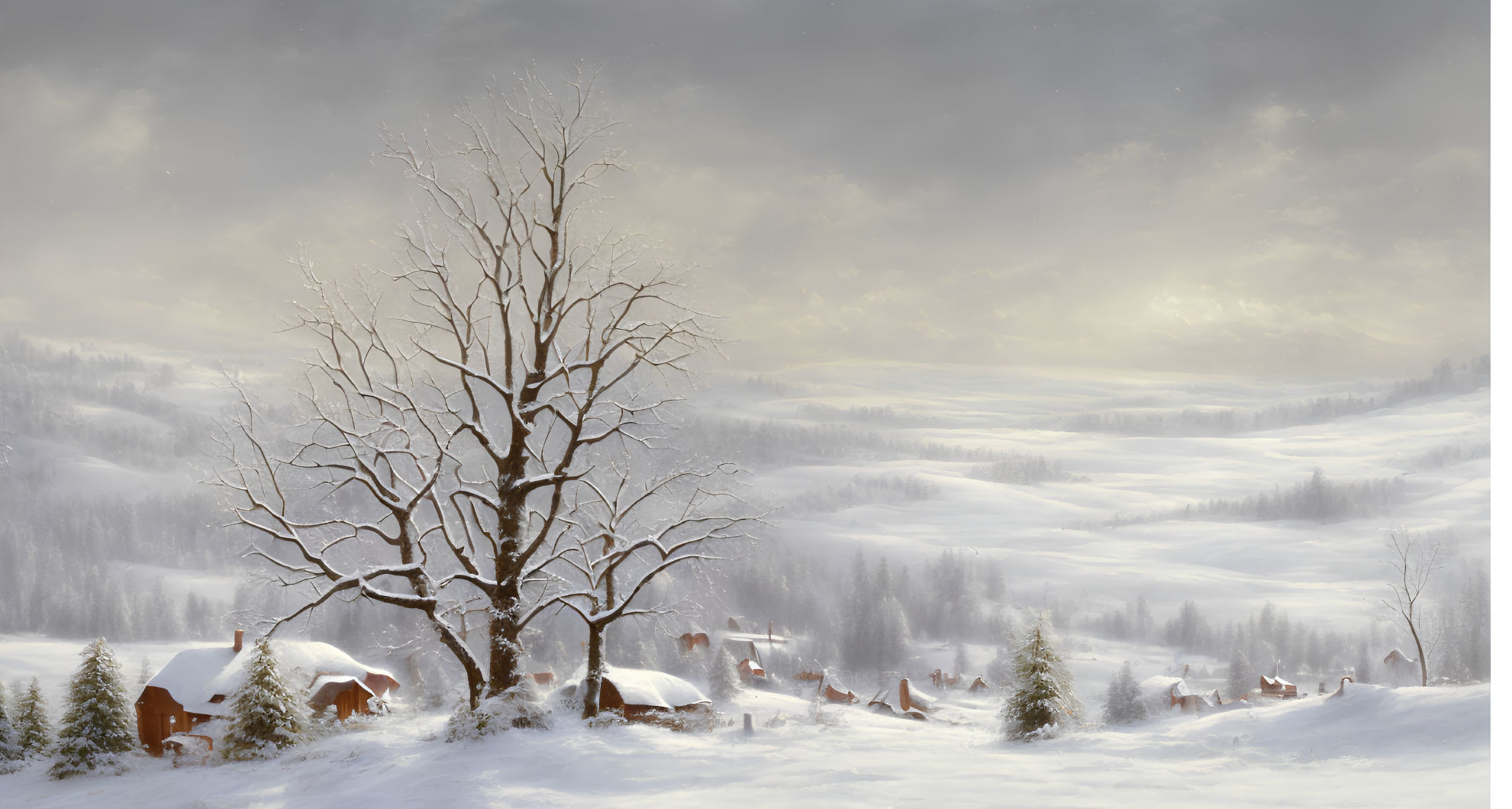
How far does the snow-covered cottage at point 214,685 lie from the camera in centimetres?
1179

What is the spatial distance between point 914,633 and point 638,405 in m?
30.1

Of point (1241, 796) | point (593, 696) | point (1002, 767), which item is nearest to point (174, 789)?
point (593, 696)

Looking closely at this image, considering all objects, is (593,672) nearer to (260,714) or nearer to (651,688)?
(651,688)

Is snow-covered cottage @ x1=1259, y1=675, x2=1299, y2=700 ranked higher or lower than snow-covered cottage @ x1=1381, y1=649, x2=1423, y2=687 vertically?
lower

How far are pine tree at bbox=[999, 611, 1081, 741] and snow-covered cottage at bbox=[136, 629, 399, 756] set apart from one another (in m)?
9.88

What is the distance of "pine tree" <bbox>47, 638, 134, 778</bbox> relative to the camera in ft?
29.2

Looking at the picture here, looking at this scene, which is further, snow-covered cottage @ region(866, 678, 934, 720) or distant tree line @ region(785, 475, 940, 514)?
distant tree line @ region(785, 475, 940, 514)

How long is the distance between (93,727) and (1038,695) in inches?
448

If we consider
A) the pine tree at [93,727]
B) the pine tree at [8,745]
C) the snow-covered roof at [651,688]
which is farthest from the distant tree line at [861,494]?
the pine tree at [8,745]

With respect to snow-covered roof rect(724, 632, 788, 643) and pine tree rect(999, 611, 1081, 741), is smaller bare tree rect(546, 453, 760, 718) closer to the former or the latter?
pine tree rect(999, 611, 1081, 741)

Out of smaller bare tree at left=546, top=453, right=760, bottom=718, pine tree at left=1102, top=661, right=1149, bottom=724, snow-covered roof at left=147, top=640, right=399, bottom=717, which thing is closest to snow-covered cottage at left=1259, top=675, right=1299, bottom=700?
pine tree at left=1102, top=661, right=1149, bottom=724

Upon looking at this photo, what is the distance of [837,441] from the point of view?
2902cm

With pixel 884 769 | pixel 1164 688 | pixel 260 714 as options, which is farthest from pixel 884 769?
pixel 1164 688

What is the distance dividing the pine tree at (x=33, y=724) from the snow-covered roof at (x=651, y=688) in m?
6.50
